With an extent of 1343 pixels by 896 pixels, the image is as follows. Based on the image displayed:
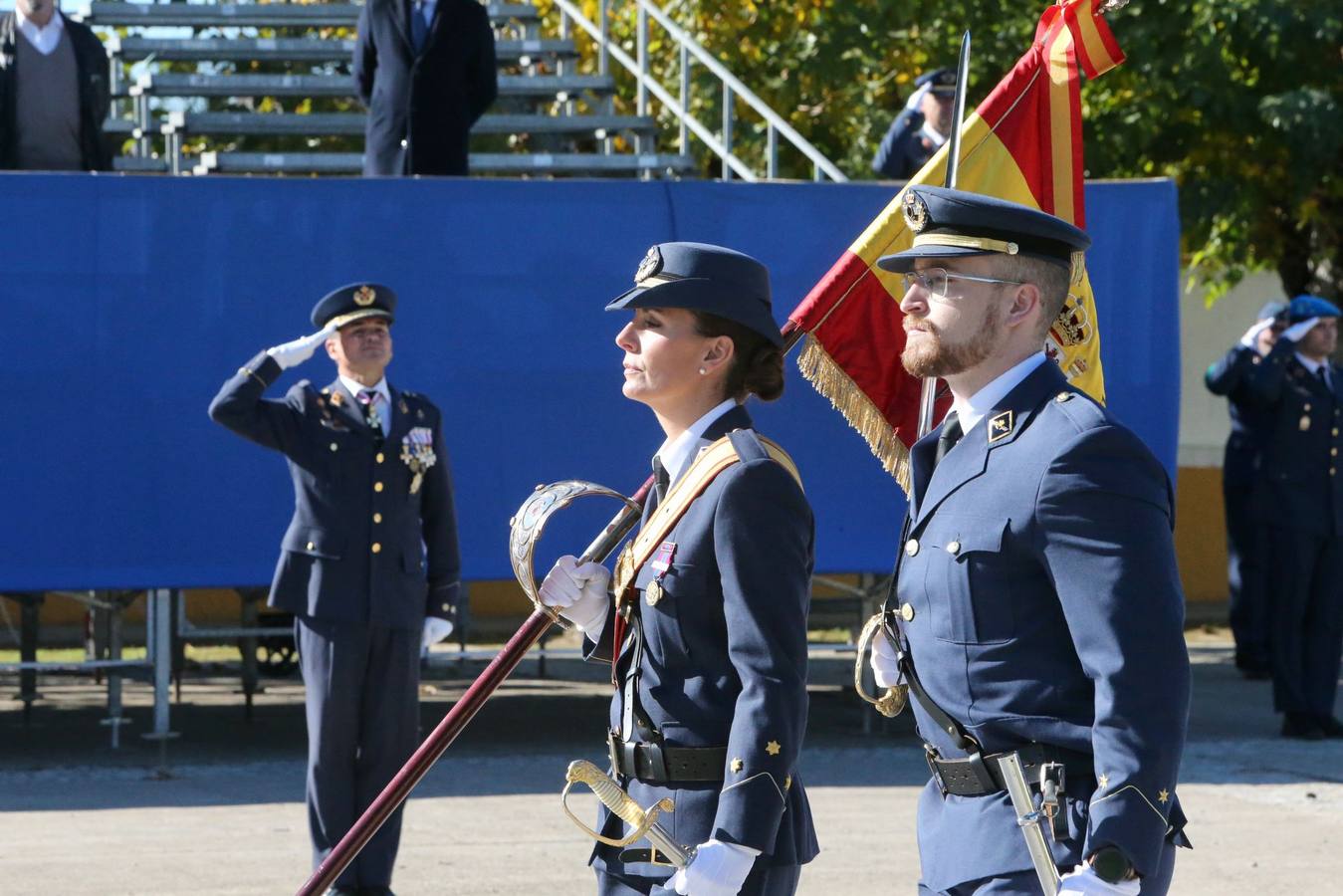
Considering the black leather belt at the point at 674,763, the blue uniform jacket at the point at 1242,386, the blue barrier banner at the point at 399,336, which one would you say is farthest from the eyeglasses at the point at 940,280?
the blue uniform jacket at the point at 1242,386

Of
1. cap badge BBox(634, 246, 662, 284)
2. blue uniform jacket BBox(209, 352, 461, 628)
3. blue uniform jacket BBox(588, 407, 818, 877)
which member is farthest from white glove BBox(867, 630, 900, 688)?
blue uniform jacket BBox(209, 352, 461, 628)

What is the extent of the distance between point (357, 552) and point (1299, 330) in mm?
6281

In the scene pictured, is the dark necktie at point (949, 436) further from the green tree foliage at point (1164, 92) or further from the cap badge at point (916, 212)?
the green tree foliage at point (1164, 92)

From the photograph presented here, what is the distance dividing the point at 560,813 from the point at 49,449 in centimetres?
286

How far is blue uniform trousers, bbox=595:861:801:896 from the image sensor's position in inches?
149

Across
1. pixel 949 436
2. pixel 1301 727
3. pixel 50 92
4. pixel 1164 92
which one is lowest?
pixel 1301 727

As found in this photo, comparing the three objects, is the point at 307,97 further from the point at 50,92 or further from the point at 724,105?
the point at 50,92

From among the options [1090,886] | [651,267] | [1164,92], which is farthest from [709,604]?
[1164,92]

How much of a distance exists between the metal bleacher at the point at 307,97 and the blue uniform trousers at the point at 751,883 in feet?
30.9

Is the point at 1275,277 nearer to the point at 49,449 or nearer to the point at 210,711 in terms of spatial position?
the point at 210,711

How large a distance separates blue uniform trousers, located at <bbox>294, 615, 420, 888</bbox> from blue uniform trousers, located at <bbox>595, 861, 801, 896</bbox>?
3.04m

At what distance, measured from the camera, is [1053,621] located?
332 centimetres

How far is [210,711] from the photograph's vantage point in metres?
11.5

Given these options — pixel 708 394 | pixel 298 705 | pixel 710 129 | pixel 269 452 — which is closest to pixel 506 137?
pixel 710 129
